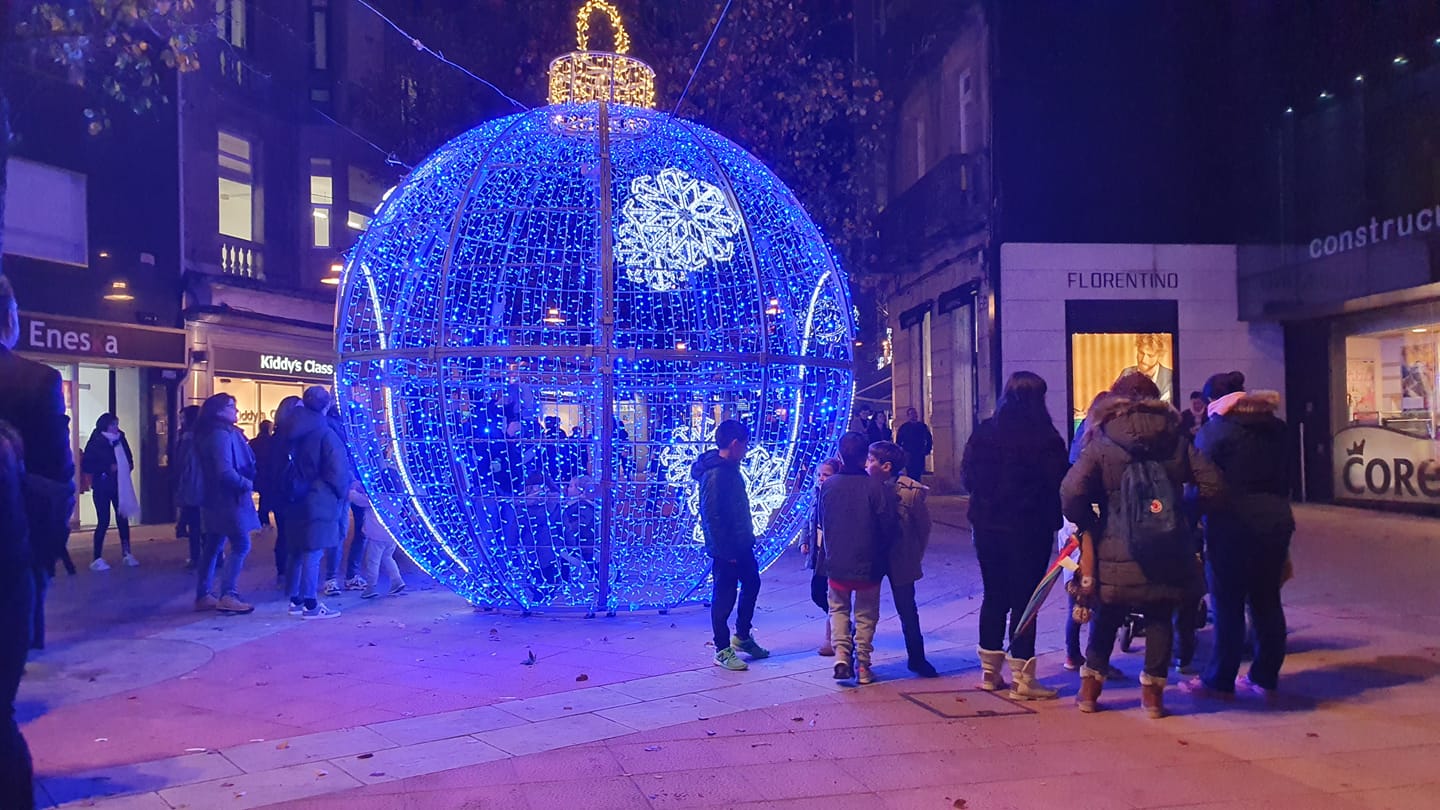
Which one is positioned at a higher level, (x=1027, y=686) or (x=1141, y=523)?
(x=1141, y=523)

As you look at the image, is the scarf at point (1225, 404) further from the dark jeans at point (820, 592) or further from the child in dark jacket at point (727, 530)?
the child in dark jacket at point (727, 530)

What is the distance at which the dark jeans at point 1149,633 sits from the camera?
508cm

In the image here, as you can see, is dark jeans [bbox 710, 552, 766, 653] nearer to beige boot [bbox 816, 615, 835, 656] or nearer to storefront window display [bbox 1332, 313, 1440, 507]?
beige boot [bbox 816, 615, 835, 656]

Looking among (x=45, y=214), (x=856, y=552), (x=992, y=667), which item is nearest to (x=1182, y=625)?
(x=992, y=667)

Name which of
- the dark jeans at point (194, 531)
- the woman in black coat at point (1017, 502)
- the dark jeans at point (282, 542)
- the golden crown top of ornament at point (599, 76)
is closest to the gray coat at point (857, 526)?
the woman in black coat at point (1017, 502)

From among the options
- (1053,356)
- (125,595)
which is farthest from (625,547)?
(1053,356)

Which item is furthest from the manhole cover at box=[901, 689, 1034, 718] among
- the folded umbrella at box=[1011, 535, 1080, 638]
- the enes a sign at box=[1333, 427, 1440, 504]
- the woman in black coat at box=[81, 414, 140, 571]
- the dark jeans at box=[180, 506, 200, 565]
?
the enes a sign at box=[1333, 427, 1440, 504]

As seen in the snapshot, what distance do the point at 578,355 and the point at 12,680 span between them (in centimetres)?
390

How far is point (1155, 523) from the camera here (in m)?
4.90

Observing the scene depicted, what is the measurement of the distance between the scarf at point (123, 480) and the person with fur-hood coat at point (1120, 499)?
9.82 m

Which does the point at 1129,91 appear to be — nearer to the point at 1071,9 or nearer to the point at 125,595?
the point at 1071,9

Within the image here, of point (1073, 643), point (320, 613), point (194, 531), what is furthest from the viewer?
point (194, 531)

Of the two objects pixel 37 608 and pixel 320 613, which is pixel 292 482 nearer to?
pixel 320 613

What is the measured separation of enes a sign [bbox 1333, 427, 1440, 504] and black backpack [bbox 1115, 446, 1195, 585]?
10656mm
